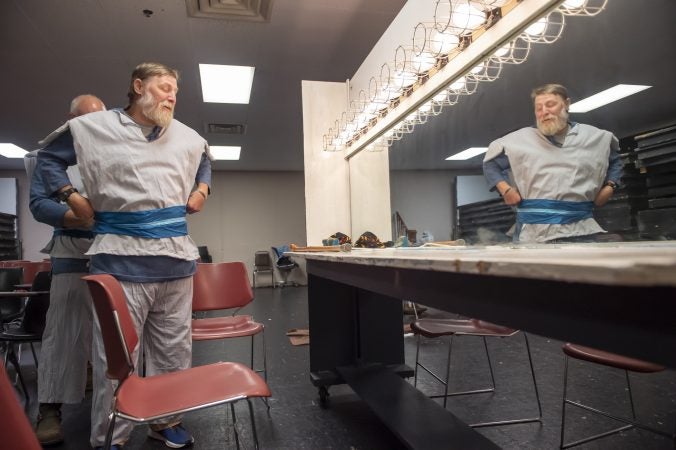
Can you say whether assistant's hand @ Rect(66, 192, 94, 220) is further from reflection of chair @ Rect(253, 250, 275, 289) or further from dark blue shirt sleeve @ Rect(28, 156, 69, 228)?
reflection of chair @ Rect(253, 250, 275, 289)

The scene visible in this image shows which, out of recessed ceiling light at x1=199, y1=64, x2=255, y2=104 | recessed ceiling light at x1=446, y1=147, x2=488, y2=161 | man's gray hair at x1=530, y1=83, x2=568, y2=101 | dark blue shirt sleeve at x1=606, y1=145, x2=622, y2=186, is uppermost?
recessed ceiling light at x1=199, y1=64, x2=255, y2=104

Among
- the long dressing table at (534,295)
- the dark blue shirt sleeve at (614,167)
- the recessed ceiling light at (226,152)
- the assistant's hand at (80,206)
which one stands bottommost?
the long dressing table at (534,295)

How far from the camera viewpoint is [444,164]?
2.38m

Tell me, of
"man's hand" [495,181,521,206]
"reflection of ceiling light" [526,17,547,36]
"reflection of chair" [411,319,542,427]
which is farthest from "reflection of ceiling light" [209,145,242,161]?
"reflection of ceiling light" [526,17,547,36]

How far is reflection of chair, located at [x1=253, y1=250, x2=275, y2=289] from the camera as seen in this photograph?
31.4ft

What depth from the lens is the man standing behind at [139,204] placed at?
5.06 feet

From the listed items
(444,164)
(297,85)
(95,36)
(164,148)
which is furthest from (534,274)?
(297,85)

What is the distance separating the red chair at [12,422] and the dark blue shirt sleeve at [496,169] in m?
1.66

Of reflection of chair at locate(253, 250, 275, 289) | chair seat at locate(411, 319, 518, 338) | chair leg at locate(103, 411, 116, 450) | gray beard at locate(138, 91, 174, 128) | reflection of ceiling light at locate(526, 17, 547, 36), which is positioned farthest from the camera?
reflection of chair at locate(253, 250, 275, 289)

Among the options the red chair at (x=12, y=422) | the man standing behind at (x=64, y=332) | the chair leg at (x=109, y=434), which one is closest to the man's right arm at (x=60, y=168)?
the man standing behind at (x=64, y=332)

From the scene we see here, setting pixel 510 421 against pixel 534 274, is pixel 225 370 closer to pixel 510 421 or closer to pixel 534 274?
pixel 534 274

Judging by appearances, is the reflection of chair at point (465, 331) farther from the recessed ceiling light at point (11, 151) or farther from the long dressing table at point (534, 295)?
the recessed ceiling light at point (11, 151)

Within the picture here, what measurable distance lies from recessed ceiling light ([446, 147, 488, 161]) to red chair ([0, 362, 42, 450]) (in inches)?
73.1

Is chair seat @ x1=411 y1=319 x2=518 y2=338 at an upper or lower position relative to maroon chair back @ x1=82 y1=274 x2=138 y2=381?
lower
